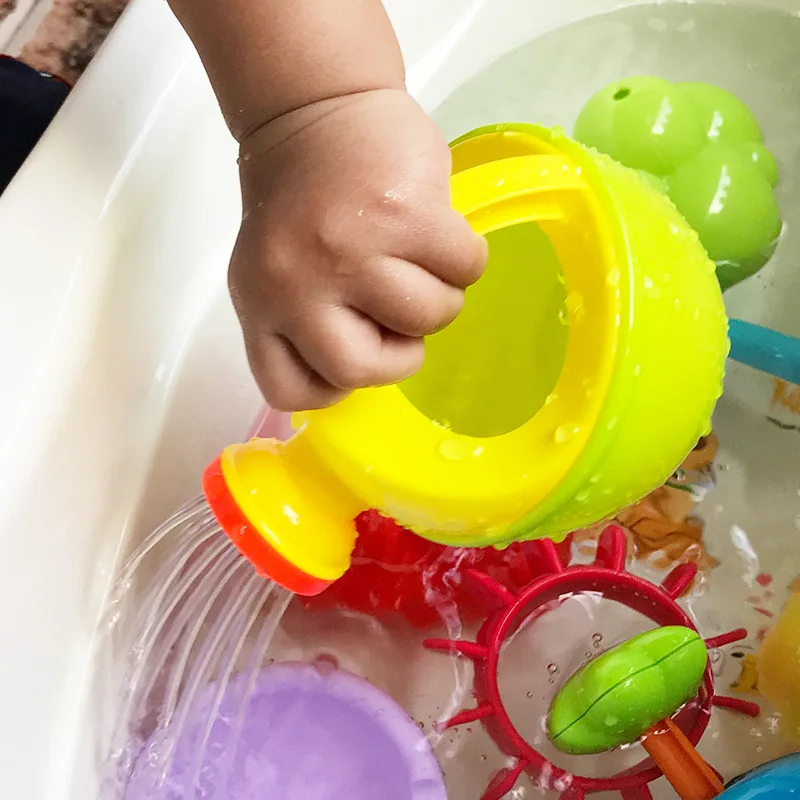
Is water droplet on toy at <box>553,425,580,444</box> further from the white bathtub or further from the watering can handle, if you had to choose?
the white bathtub

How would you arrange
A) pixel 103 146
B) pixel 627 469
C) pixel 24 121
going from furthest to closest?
pixel 24 121, pixel 103 146, pixel 627 469

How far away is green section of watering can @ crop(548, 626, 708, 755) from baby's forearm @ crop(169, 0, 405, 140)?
1.33ft

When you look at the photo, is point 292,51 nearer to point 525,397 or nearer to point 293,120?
point 293,120

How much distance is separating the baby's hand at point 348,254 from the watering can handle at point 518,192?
1cm

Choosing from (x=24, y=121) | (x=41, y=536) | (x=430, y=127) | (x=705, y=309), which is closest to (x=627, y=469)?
A: (x=705, y=309)

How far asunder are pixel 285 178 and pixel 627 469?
24cm

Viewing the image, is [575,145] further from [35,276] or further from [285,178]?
[35,276]

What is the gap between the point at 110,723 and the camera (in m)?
0.62

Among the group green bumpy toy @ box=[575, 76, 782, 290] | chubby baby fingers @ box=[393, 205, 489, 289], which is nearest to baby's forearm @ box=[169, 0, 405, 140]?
chubby baby fingers @ box=[393, 205, 489, 289]

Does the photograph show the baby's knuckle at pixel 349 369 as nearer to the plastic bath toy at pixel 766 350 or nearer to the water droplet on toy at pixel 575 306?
the water droplet on toy at pixel 575 306

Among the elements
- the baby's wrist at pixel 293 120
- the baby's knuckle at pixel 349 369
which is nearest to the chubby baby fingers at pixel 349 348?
the baby's knuckle at pixel 349 369

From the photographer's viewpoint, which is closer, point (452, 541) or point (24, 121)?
point (452, 541)

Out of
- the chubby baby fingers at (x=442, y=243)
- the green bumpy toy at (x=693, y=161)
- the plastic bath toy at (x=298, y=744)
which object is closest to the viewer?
the chubby baby fingers at (x=442, y=243)

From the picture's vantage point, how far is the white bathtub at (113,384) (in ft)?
1.74
